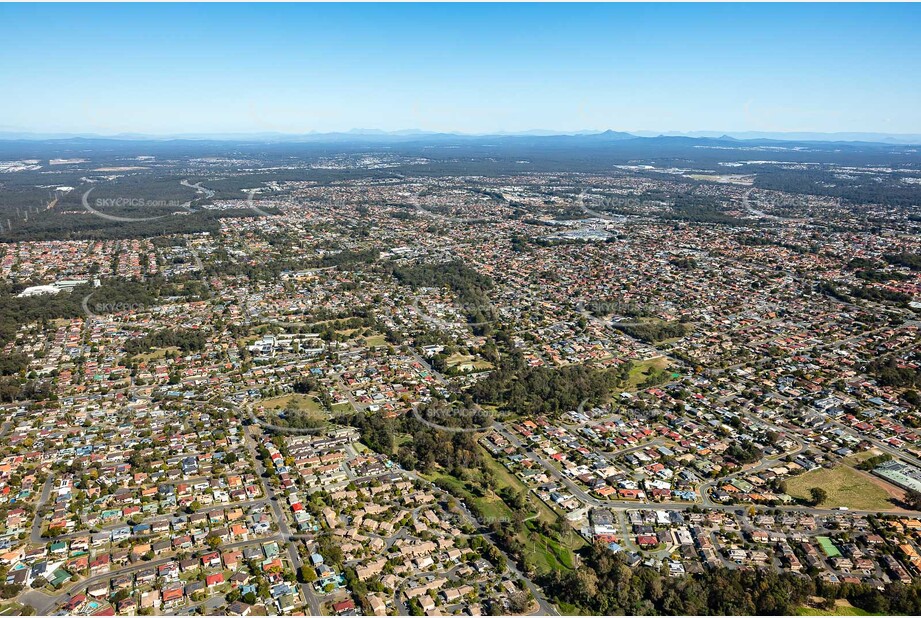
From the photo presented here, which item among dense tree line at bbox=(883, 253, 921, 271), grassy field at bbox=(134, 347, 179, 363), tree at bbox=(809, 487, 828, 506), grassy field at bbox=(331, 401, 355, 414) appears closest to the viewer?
tree at bbox=(809, 487, 828, 506)

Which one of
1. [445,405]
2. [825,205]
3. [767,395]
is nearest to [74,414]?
[445,405]

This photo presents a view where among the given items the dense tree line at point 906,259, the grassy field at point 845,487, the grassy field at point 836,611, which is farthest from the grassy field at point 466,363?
the dense tree line at point 906,259

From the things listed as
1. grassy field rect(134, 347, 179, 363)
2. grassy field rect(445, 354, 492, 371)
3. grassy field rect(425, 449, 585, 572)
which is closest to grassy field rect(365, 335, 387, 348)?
grassy field rect(445, 354, 492, 371)

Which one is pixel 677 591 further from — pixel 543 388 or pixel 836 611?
pixel 543 388

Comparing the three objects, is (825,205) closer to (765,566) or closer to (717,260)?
(717,260)

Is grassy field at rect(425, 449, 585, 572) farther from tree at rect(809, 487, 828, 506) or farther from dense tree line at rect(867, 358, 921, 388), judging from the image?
dense tree line at rect(867, 358, 921, 388)

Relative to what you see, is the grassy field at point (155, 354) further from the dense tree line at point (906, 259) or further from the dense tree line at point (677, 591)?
the dense tree line at point (906, 259)

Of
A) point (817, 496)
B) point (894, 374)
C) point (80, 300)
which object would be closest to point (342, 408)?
point (817, 496)

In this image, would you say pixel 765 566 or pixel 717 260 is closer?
pixel 765 566
